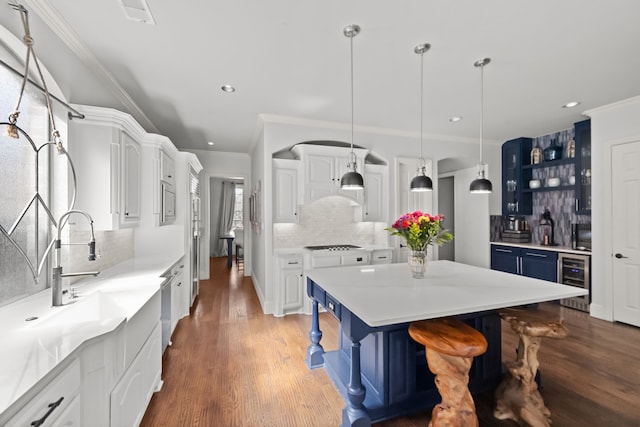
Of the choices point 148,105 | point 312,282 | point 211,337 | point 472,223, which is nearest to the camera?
point 312,282

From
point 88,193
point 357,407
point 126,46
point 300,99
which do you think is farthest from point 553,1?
point 88,193

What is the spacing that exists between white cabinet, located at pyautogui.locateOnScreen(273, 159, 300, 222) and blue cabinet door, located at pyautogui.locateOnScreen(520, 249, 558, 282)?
152 inches

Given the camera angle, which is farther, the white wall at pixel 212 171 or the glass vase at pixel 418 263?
the white wall at pixel 212 171

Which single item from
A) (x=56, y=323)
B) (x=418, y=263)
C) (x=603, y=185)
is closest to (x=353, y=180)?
(x=418, y=263)

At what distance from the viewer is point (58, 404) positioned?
1002 millimetres

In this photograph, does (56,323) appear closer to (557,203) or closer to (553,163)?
(553,163)

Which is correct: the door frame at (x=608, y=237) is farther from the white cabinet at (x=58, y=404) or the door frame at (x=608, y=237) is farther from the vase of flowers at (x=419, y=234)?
the white cabinet at (x=58, y=404)

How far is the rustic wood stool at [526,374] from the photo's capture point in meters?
1.73

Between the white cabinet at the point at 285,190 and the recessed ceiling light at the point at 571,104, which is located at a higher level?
the recessed ceiling light at the point at 571,104

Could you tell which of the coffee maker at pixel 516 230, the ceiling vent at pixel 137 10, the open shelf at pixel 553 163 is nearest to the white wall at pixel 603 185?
the open shelf at pixel 553 163

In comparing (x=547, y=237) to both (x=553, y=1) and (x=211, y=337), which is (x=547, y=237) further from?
(x=211, y=337)

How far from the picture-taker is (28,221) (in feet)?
5.62

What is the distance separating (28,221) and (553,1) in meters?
3.66

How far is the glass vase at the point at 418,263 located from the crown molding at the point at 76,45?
306 centimetres
